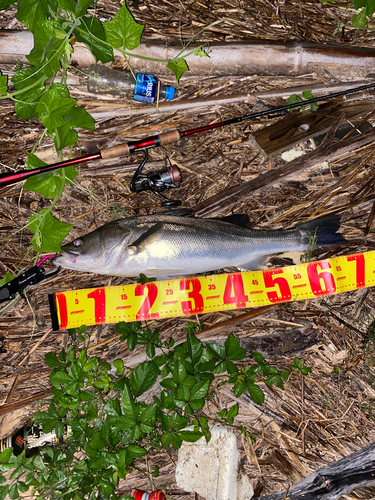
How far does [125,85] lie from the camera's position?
400cm

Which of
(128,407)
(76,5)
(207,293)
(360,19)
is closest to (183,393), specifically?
(128,407)

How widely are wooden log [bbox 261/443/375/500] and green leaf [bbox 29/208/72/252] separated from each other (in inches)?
135

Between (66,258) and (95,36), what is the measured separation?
2089 mm

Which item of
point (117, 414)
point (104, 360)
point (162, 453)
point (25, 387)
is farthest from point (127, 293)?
point (162, 453)

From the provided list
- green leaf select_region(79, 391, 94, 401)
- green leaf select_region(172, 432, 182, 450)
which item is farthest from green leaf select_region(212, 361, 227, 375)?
green leaf select_region(79, 391, 94, 401)

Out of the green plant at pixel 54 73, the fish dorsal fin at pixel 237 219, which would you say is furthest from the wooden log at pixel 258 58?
the fish dorsal fin at pixel 237 219

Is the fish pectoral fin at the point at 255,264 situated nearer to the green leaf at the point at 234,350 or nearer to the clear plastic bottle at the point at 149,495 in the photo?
the green leaf at the point at 234,350

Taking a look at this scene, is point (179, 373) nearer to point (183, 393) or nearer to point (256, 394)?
point (183, 393)

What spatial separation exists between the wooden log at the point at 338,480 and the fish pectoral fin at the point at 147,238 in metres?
2.98

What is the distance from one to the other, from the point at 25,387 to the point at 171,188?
9.04ft

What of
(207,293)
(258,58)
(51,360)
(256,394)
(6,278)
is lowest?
(256,394)

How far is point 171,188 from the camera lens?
402 cm

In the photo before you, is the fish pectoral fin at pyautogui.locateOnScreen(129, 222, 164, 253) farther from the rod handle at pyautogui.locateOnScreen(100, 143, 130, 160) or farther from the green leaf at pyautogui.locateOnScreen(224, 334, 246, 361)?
the green leaf at pyautogui.locateOnScreen(224, 334, 246, 361)

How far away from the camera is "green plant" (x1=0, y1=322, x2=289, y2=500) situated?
348 centimetres
